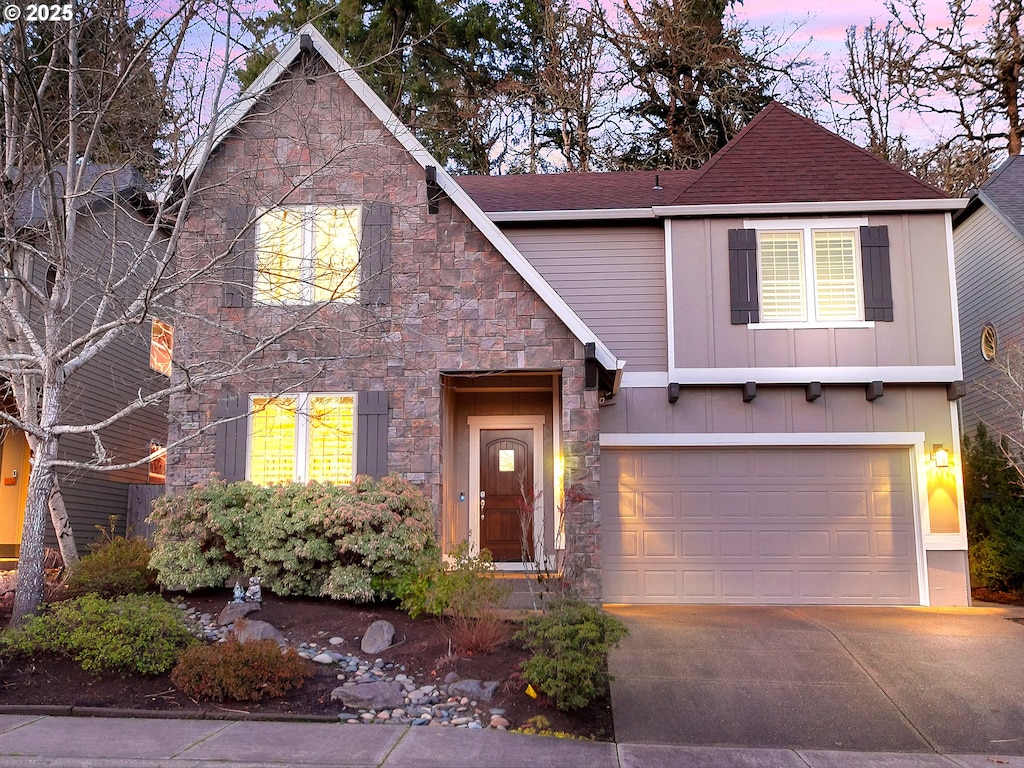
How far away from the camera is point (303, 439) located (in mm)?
Result: 9992

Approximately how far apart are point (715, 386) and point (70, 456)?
29.9 ft

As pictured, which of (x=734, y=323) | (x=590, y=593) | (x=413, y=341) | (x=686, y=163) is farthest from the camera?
A: (x=686, y=163)

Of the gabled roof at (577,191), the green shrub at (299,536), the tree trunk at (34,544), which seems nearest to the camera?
the tree trunk at (34,544)

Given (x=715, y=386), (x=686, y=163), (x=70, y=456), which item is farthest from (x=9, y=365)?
(x=686, y=163)

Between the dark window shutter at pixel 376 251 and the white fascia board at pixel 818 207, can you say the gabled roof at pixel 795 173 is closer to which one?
the white fascia board at pixel 818 207

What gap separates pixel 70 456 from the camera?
41.3 ft

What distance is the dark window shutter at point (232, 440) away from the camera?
32.3 feet

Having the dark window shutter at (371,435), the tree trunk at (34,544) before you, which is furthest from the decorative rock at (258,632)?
the dark window shutter at (371,435)

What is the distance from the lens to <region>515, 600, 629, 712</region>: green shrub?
623 cm

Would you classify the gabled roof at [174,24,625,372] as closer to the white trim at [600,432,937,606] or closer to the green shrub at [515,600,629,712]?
the white trim at [600,432,937,606]

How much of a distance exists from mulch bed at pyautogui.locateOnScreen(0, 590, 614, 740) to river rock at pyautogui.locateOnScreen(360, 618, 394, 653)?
2.8 inches

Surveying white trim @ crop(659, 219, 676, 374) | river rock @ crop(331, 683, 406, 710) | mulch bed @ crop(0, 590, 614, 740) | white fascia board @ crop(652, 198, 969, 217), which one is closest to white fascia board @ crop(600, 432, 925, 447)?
white trim @ crop(659, 219, 676, 374)

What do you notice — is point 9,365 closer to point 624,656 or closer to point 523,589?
point 523,589

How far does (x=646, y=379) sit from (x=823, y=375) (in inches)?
85.7
